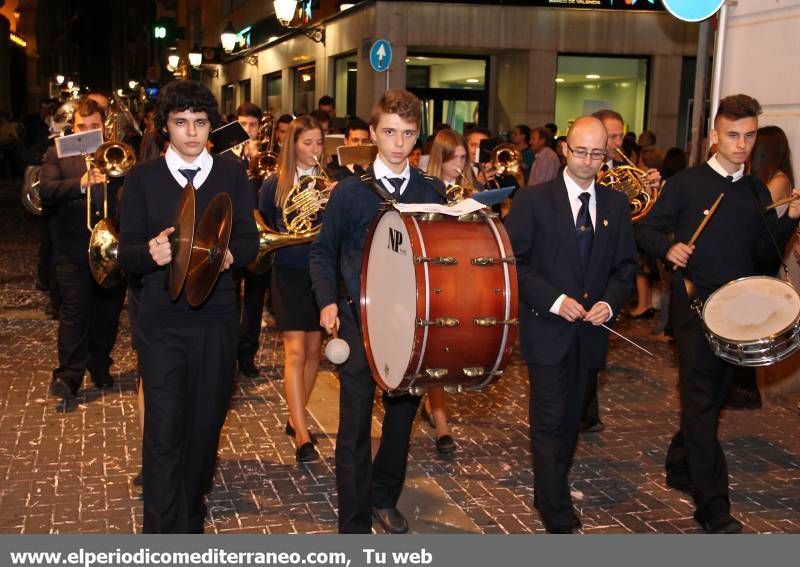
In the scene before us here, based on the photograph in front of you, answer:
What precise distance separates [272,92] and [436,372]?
28.6 meters

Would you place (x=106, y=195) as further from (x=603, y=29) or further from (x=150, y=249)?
(x=603, y=29)

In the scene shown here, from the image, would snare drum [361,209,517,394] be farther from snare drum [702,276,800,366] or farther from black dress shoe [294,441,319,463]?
black dress shoe [294,441,319,463]

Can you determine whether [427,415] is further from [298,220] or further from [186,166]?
[186,166]

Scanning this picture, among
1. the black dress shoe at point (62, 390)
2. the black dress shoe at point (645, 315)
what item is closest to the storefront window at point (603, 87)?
the black dress shoe at point (645, 315)

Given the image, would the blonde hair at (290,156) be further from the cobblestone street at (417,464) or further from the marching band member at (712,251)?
the marching band member at (712,251)

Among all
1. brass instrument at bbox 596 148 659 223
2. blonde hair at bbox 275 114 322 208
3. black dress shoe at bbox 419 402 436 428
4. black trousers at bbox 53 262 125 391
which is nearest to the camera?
blonde hair at bbox 275 114 322 208

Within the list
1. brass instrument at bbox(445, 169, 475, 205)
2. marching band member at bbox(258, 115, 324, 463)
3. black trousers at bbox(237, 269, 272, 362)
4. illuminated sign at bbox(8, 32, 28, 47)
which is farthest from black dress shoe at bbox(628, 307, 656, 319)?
illuminated sign at bbox(8, 32, 28, 47)

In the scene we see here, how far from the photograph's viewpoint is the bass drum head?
4.40 meters

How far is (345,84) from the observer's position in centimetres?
2381

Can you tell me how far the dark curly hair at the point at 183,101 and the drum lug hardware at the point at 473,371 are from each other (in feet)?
5.23

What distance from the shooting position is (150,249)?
4.36m

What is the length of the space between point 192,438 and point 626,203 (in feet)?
8.03

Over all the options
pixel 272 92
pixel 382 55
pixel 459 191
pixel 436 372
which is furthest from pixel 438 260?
pixel 272 92

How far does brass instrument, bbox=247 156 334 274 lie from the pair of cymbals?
2.12 m
